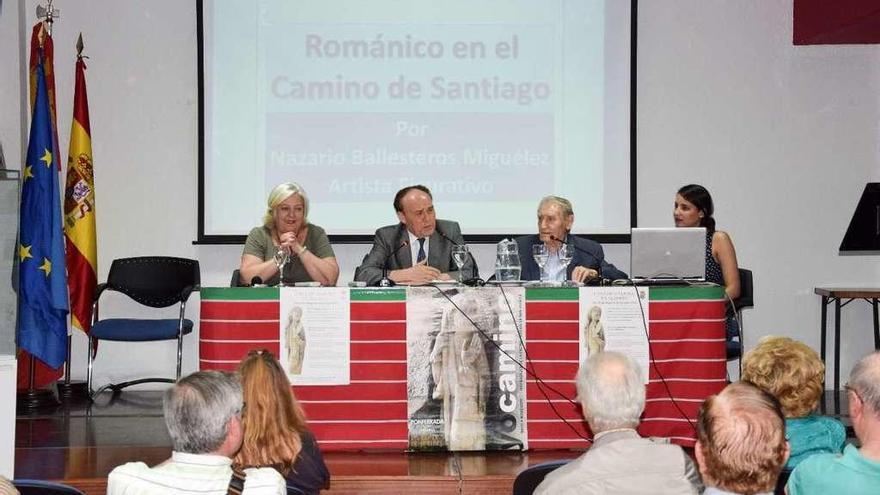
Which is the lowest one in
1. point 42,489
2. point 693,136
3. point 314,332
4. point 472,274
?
point 42,489

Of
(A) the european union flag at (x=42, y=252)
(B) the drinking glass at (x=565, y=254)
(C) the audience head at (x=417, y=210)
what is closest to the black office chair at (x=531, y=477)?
(B) the drinking glass at (x=565, y=254)

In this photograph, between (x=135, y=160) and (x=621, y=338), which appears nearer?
(x=621, y=338)

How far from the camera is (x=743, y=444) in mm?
1997

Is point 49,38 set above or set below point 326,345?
above

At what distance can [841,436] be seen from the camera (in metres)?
2.84

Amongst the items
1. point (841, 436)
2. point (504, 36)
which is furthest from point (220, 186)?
point (841, 436)

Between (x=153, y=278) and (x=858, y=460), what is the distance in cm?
508

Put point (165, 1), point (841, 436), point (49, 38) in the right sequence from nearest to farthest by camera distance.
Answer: point (841, 436) → point (49, 38) → point (165, 1)

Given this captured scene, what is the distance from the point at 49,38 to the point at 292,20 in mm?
1454

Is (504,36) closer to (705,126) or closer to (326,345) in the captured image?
(705,126)

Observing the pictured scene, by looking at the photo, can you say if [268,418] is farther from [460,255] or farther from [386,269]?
[386,269]

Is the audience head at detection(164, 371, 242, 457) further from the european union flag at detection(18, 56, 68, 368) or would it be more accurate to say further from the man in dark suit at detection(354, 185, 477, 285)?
the european union flag at detection(18, 56, 68, 368)

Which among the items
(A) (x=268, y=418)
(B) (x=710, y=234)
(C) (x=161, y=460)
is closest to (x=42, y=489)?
(A) (x=268, y=418)

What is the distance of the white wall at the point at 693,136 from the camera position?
22.6ft
